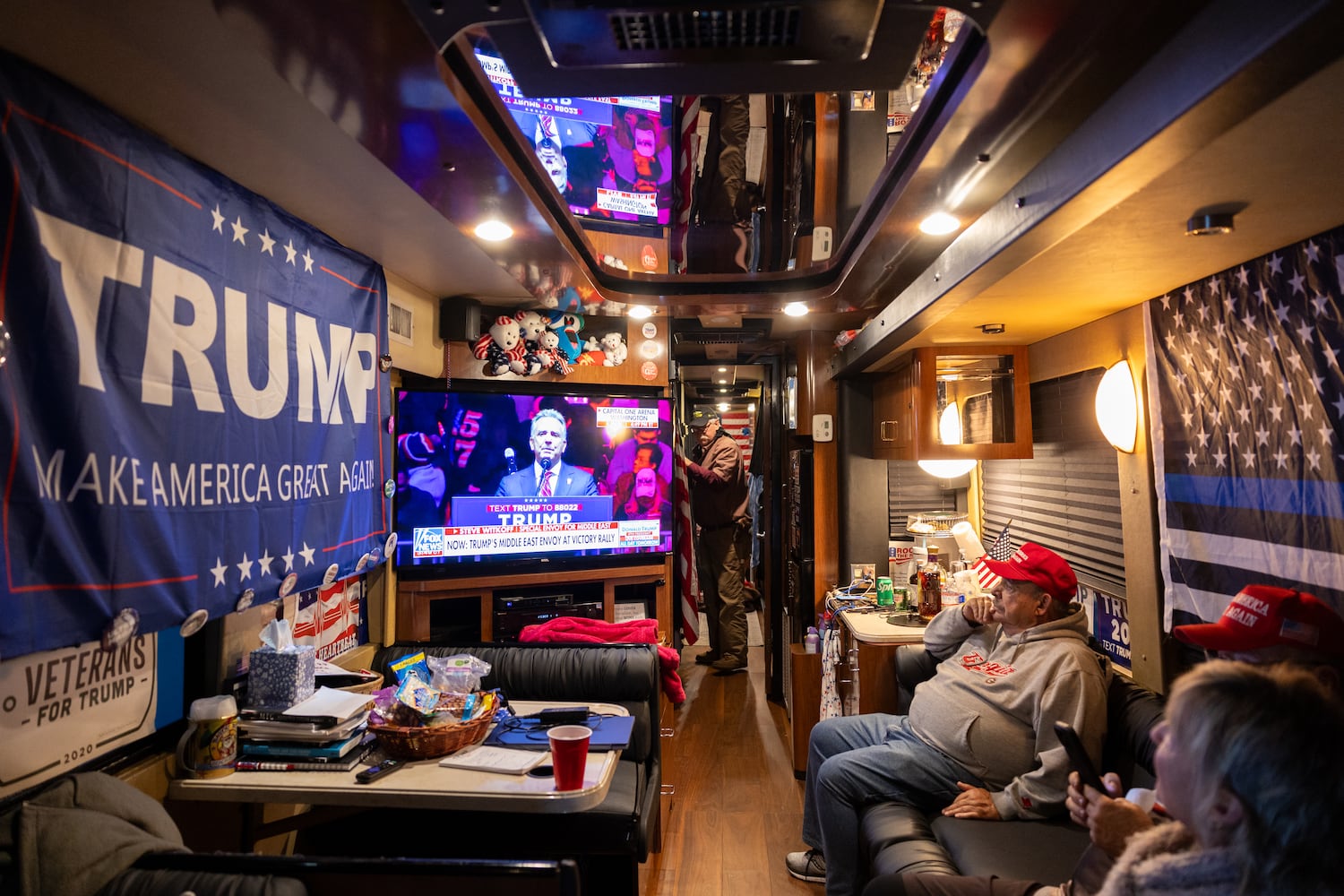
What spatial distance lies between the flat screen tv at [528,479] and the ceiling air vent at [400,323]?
0.28 meters

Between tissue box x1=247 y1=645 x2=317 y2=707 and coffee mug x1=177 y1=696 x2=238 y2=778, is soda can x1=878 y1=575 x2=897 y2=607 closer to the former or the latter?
tissue box x1=247 y1=645 x2=317 y2=707

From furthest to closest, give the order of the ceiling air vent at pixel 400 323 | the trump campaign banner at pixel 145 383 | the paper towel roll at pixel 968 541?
the paper towel roll at pixel 968 541 < the ceiling air vent at pixel 400 323 < the trump campaign banner at pixel 145 383

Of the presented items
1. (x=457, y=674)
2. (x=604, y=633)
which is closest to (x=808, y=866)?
(x=604, y=633)

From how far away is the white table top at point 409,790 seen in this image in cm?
165

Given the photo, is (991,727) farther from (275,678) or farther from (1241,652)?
(275,678)

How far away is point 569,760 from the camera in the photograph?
65.2 inches

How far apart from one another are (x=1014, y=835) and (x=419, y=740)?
180 cm

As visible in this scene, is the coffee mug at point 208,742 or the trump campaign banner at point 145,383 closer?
the trump campaign banner at point 145,383

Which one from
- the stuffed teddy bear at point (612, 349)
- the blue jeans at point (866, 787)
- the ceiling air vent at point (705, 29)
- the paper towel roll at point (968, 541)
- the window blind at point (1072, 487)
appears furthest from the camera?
the stuffed teddy bear at point (612, 349)

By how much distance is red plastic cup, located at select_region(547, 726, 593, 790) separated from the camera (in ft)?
5.41

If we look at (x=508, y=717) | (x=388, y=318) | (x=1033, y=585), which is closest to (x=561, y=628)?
(x=508, y=717)

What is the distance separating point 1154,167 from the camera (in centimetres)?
116

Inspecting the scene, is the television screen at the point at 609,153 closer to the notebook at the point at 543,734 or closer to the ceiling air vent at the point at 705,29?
the ceiling air vent at the point at 705,29

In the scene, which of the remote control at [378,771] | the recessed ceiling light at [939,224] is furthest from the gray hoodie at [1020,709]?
the remote control at [378,771]
